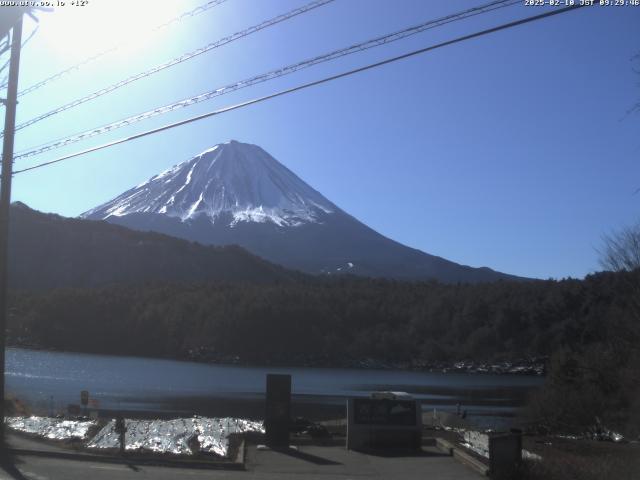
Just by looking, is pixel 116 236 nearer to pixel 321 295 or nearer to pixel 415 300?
pixel 321 295

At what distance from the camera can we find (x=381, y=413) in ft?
64.6

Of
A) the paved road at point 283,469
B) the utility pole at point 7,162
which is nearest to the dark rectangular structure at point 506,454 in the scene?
the paved road at point 283,469

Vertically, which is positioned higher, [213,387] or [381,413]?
[381,413]

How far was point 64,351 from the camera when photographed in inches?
4149

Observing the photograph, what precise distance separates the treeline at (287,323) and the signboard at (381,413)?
3291 inches

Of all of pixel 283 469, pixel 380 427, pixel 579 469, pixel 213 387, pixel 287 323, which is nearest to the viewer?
pixel 579 469

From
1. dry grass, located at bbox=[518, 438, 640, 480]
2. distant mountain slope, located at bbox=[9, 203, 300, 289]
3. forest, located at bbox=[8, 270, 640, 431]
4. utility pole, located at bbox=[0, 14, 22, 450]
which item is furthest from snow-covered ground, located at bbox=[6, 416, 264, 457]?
distant mountain slope, located at bbox=[9, 203, 300, 289]

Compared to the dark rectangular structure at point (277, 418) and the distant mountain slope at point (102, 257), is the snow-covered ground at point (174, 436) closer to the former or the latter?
the dark rectangular structure at point (277, 418)

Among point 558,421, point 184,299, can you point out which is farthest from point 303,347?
point 558,421

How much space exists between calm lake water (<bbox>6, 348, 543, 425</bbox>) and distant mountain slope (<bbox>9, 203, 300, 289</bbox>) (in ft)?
Answer: 100

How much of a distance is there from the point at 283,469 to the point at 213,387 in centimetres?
4862

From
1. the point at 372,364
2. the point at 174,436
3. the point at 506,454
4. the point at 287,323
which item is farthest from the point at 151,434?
the point at 287,323

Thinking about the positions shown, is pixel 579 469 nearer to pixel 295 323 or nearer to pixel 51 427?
pixel 51 427

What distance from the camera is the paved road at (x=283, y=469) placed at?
14.6 metres
